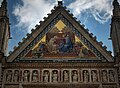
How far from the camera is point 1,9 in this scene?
15.5m

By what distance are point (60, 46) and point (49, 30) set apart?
110cm

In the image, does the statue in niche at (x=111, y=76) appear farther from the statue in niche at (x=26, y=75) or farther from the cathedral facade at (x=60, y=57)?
the statue in niche at (x=26, y=75)

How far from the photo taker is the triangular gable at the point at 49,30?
47.0 feet

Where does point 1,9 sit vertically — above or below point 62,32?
above

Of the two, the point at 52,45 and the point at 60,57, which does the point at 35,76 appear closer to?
the point at 60,57

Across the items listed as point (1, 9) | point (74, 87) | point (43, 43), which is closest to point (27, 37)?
point (43, 43)

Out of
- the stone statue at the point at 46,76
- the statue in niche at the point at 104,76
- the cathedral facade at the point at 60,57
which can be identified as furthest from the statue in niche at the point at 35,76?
the statue in niche at the point at 104,76

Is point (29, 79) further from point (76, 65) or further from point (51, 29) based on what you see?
point (51, 29)

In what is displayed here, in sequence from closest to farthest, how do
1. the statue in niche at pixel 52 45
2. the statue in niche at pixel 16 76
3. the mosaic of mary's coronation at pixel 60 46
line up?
the statue in niche at pixel 16 76, the mosaic of mary's coronation at pixel 60 46, the statue in niche at pixel 52 45

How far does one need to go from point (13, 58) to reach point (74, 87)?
2819 millimetres

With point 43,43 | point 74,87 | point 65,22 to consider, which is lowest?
point 74,87

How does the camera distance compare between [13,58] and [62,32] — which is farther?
[62,32]

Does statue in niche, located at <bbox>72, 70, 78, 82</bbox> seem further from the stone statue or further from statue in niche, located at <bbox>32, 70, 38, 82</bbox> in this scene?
statue in niche, located at <bbox>32, 70, 38, 82</bbox>

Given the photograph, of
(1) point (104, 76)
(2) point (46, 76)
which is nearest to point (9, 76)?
(2) point (46, 76)
